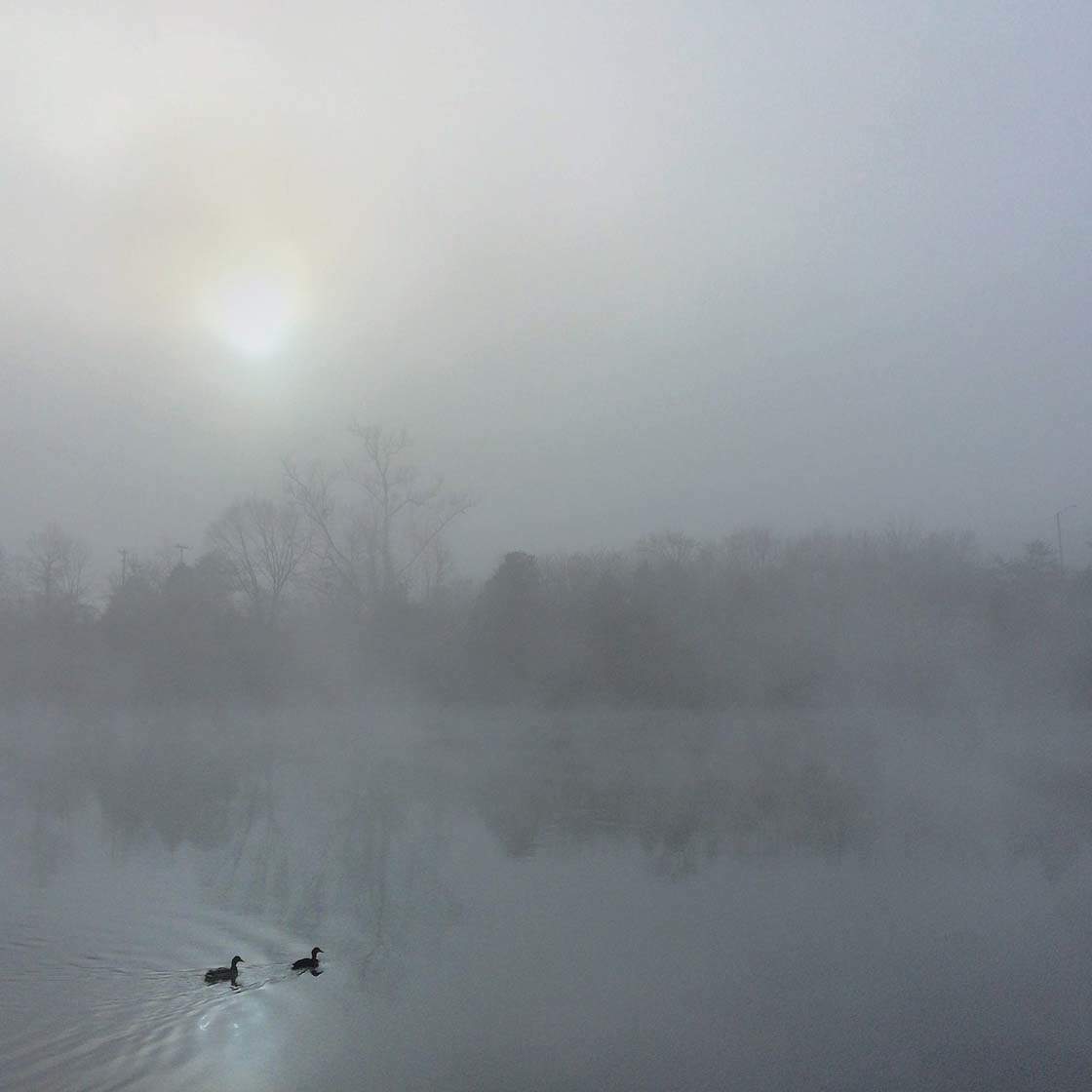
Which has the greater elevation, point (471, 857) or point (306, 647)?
point (306, 647)

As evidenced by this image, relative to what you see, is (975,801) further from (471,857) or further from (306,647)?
(306,647)

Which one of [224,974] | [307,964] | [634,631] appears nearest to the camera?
[224,974]

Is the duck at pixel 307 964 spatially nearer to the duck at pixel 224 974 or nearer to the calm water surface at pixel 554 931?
the calm water surface at pixel 554 931

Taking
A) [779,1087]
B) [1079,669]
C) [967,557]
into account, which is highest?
[967,557]

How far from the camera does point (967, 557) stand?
39531 mm

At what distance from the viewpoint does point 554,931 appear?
11.9 meters

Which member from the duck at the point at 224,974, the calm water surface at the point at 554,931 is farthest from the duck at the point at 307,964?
the duck at the point at 224,974

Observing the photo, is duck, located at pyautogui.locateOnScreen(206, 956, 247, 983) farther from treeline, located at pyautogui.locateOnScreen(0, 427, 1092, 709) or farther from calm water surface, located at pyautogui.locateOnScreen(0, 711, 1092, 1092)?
treeline, located at pyautogui.locateOnScreen(0, 427, 1092, 709)

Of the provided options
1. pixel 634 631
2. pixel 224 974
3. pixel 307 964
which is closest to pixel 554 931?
pixel 307 964

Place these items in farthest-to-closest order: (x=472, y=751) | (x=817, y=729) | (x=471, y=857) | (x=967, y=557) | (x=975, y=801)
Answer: (x=967, y=557) → (x=817, y=729) → (x=472, y=751) → (x=975, y=801) → (x=471, y=857)

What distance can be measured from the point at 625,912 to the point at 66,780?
60.7ft

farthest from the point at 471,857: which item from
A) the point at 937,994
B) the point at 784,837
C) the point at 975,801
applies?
the point at 975,801

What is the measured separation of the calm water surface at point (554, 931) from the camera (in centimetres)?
833

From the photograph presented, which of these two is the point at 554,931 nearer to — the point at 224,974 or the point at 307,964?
the point at 307,964
